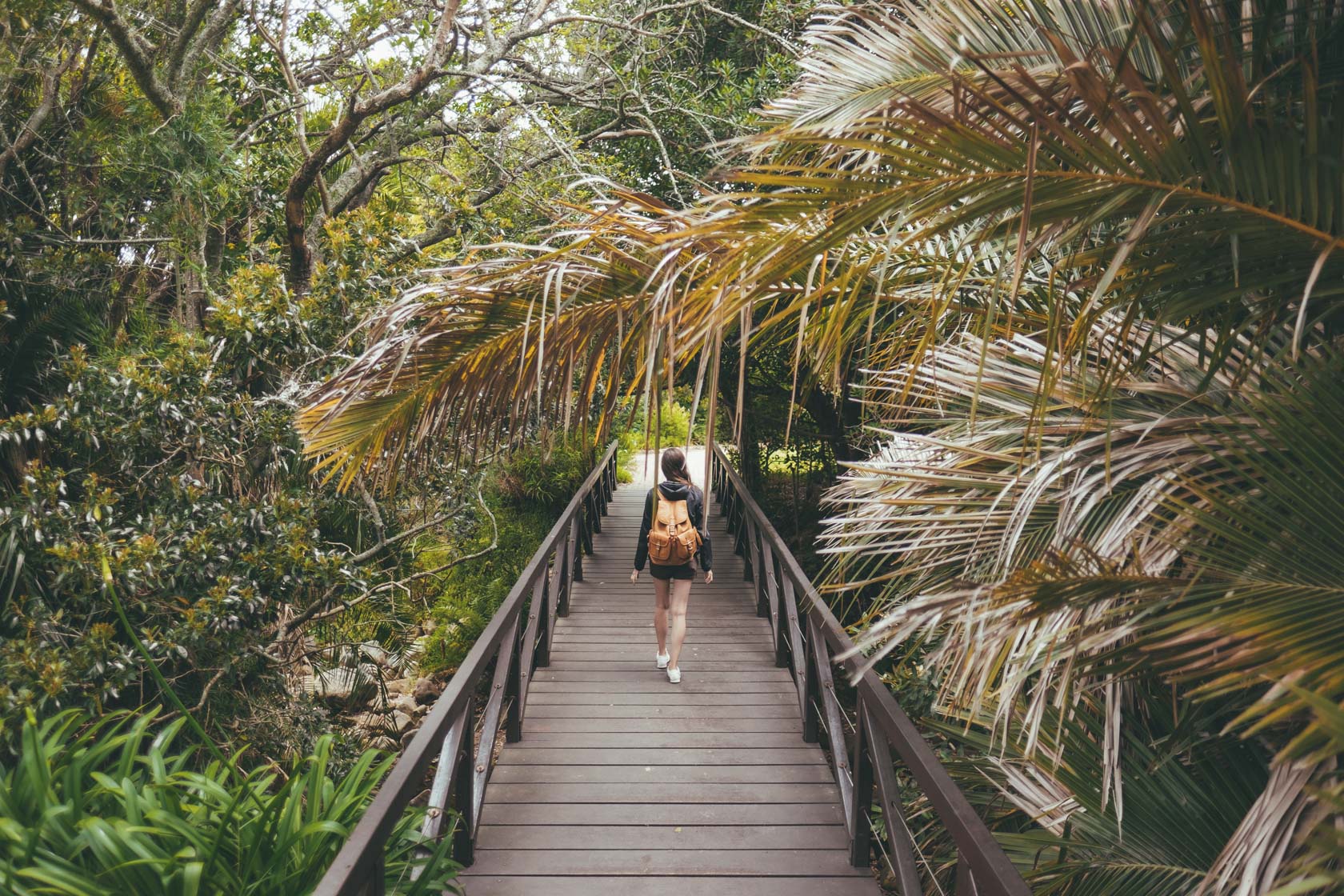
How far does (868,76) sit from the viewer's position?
8.38 feet

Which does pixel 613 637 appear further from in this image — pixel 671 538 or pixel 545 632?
pixel 671 538

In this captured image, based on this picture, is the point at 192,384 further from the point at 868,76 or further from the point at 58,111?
the point at 868,76

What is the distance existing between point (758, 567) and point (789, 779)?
401 cm

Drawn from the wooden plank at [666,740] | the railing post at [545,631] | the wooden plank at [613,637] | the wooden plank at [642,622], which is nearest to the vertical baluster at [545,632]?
the railing post at [545,631]

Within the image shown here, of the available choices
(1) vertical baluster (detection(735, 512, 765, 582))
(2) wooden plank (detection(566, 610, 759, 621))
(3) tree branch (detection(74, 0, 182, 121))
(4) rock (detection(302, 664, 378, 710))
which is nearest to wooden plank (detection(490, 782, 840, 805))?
(4) rock (detection(302, 664, 378, 710))

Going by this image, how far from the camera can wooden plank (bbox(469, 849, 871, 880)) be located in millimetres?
3381

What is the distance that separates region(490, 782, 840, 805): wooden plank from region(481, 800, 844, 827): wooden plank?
1.5 inches

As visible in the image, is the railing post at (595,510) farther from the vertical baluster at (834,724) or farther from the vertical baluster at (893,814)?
the vertical baluster at (893,814)

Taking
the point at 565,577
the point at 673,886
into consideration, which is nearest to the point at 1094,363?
the point at 673,886

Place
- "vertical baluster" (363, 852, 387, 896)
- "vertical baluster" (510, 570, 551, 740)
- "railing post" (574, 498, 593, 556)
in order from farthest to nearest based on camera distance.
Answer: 1. "railing post" (574, 498, 593, 556)
2. "vertical baluster" (510, 570, 551, 740)
3. "vertical baluster" (363, 852, 387, 896)

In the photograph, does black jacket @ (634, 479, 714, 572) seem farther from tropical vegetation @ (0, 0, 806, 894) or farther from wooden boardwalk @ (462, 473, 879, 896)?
tropical vegetation @ (0, 0, 806, 894)

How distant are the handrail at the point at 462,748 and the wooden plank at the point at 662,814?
0.68ft

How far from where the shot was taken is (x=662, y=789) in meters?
4.10

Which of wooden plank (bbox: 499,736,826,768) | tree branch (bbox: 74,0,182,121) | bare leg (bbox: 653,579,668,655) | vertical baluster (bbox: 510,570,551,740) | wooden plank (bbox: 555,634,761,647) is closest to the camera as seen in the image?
wooden plank (bbox: 499,736,826,768)
